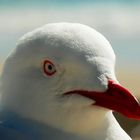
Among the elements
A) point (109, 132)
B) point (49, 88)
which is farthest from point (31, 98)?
point (109, 132)

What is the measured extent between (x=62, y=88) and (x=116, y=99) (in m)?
0.10

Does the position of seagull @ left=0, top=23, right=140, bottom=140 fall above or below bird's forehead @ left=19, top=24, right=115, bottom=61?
below

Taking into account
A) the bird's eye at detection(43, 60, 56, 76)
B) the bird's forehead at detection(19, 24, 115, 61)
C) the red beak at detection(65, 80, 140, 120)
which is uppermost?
the bird's forehead at detection(19, 24, 115, 61)

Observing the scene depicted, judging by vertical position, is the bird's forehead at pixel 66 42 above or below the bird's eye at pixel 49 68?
above

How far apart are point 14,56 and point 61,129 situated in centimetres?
17

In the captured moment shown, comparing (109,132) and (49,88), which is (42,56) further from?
(109,132)

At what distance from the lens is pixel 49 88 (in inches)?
50.7

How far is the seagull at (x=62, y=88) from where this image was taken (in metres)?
1.26

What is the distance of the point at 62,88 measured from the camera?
1282mm

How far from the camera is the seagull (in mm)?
1259

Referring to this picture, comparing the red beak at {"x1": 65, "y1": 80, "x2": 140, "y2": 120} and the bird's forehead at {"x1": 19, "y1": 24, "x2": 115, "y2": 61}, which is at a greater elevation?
the bird's forehead at {"x1": 19, "y1": 24, "x2": 115, "y2": 61}

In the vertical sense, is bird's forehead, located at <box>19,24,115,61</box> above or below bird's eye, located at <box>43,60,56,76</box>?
above

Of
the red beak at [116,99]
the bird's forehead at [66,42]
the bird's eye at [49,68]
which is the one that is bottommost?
the red beak at [116,99]

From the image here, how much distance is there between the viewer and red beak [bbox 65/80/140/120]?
1.25m
